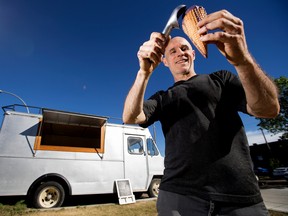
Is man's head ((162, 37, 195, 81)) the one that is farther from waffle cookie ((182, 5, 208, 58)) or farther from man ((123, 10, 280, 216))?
waffle cookie ((182, 5, 208, 58))

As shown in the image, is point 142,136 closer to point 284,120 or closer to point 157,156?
point 157,156

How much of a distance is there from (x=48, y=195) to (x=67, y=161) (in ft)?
4.23

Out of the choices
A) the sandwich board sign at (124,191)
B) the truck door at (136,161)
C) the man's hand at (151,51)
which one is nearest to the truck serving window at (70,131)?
the truck door at (136,161)

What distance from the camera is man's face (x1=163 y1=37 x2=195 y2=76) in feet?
5.08

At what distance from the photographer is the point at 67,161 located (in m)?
6.94

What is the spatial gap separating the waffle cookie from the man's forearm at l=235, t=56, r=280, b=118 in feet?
0.66

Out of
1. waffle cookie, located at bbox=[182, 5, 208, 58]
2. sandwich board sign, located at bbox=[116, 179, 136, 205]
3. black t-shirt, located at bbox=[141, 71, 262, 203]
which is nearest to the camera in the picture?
waffle cookie, located at bbox=[182, 5, 208, 58]

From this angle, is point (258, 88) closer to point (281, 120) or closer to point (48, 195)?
point (48, 195)

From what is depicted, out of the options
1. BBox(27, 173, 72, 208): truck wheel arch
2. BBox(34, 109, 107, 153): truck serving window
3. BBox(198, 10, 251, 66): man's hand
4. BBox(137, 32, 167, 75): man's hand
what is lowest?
BBox(27, 173, 72, 208): truck wheel arch

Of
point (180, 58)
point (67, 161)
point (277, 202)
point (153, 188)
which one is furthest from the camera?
point (153, 188)

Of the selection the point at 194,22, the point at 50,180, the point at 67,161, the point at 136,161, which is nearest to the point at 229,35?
the point at 194,22

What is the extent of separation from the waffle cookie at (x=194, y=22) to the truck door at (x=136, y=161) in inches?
305

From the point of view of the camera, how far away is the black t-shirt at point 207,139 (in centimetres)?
101

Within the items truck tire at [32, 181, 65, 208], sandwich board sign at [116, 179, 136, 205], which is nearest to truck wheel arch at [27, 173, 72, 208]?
truck tire at [32, 181, 65, 208]
